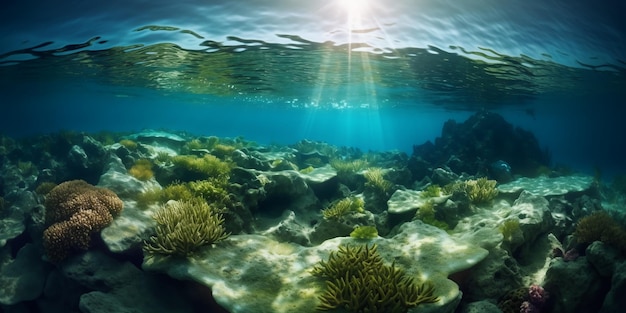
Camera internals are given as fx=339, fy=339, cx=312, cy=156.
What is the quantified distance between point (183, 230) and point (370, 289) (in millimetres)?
3873

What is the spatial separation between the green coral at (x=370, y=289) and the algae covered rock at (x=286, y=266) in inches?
8.1

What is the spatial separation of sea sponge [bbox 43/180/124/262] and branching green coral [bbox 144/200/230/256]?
1378mm

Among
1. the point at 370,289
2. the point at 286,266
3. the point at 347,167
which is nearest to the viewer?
the point at 370,289

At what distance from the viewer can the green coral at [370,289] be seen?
16.8 feet

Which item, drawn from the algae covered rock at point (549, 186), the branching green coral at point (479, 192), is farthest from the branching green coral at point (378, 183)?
the algae covered rock at point (549, 186)

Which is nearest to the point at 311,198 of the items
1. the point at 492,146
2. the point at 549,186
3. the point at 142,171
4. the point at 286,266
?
the point at 286,266

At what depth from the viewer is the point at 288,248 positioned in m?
7.63

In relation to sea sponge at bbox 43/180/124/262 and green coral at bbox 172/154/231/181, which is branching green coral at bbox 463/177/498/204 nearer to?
green coral at bbox 172/154/231/181

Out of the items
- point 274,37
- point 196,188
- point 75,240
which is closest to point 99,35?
point 274,37

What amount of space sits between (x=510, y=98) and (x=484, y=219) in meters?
27.9

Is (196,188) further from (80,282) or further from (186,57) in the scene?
(186,57)

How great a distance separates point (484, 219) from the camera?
9.55 metres

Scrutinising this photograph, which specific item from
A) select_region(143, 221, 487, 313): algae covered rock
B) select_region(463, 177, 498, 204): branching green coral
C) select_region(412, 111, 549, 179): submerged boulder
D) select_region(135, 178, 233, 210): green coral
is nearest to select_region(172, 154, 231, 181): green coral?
select_region(135, 178, 233, 210): green coral

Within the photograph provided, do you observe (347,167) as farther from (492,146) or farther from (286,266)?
(492,146)
